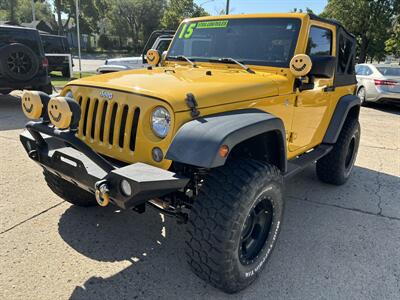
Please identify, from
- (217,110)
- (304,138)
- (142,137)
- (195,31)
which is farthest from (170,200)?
(195,31)

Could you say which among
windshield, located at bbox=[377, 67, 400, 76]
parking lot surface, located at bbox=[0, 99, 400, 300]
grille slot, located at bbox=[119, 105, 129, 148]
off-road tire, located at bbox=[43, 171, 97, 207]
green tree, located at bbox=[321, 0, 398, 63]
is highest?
green tree, located at bbox=[321, 0, 398, 63]

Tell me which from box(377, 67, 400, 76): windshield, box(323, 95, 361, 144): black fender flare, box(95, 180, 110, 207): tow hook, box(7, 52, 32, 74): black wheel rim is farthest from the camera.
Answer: box(377, 67, 400, 76): windshield

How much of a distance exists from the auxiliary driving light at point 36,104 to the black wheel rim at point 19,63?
5.90m

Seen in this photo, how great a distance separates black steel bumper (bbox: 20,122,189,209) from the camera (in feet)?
6.69

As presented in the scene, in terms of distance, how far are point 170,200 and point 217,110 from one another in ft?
2.33

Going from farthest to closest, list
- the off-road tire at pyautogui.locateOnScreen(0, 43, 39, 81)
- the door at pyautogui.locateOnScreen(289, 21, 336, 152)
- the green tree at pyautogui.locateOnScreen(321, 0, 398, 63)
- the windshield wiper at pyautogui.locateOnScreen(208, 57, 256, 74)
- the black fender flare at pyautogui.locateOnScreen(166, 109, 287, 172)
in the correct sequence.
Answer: the green tree at pyautogui.locateOnScreen(321, 0, 398, 63) < the off-road tire at pyautogui.locateOnScreen(0, 43, 39, 81) < the door at pyautogui.locateOnScreen(289, 21, 336, 152) < the windshield wiper at pyautogui.locateOnScreen(208, 57, 256, 74) < the black fender flare at pyautogui.locateOnScreen(166, 109, 287, 172)

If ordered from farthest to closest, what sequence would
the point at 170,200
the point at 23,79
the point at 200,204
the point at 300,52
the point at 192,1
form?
the point at 192,1
the point at 23,79
the point at 300,52
the point at 170,200
the point at 200,204

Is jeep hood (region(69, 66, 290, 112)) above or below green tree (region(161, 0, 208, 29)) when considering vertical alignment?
below

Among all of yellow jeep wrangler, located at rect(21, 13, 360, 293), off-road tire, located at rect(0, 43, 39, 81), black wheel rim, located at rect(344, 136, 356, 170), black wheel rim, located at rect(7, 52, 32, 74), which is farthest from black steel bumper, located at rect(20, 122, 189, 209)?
black wheel rim, located at rect(7, 52, 32, 74)

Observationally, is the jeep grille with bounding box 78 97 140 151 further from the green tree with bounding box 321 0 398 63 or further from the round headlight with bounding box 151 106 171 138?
the green tree with bounding box 321 0 398 63

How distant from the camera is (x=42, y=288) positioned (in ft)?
8.27

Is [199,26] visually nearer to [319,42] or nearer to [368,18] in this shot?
[319,42]

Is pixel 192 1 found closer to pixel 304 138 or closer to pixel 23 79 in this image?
pixel 23 79

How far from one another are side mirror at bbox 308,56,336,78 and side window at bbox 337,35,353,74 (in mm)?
1425
